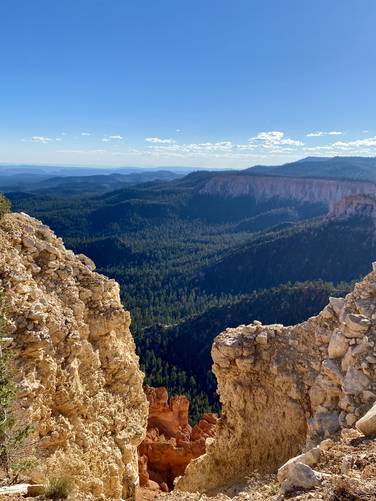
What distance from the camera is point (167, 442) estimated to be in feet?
89.4

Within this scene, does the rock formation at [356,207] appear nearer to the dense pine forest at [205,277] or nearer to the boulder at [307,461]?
the dense pine forest at [205,277]

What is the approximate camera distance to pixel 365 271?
101m

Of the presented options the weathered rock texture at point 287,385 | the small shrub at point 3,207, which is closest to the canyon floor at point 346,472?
the weathered rock texture at point 287,385

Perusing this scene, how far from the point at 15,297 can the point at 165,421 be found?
73.0 feet

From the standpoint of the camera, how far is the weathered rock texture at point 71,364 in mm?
11875

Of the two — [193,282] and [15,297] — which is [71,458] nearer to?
[15,297]

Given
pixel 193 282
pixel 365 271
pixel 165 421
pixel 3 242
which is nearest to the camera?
pixel 3 242

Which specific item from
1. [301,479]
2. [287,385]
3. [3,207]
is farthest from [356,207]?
[301,479]

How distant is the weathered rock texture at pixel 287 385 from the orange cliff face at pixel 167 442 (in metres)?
7.77

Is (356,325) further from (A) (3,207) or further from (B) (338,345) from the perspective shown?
(A) (3,207)

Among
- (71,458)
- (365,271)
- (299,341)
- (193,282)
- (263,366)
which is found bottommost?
(193,282)

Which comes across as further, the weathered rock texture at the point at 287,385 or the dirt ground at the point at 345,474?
the weathered rock texture at the point at 287,385

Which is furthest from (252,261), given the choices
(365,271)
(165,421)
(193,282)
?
(165,421)

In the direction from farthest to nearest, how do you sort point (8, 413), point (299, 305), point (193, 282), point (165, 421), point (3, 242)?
point (193, 282) < point (299, 305) < point (165, 421) < point (3, 242) < point (8, 413)
